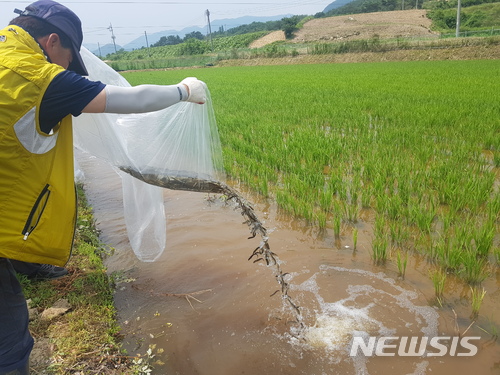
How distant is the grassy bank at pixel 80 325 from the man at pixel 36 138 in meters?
0.36

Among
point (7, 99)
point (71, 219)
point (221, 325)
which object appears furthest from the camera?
point (221, 325)

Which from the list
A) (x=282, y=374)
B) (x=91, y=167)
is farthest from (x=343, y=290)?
(x=91, y=167)

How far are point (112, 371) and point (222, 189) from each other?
3.57 feet

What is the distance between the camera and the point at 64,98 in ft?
3.91

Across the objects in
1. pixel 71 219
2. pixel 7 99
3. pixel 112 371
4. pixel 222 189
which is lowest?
pixel 112 371

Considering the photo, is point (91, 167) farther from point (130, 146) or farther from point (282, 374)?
point (282, 374)

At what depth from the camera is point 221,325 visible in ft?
6.45

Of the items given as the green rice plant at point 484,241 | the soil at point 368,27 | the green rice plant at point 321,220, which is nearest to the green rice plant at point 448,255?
the green rice plant at point 484,241

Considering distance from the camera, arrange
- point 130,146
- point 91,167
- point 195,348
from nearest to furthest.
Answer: point 195,348 < point 130,146 < point 91,167

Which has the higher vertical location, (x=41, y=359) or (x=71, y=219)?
(x=71, y=219)

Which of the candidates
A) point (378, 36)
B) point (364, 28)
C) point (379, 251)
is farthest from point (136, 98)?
point (364, 28)

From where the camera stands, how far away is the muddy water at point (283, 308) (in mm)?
1694

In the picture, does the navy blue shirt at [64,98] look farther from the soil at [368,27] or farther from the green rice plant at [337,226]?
the soil at [368,27]

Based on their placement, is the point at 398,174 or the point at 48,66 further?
the point at 398,174
